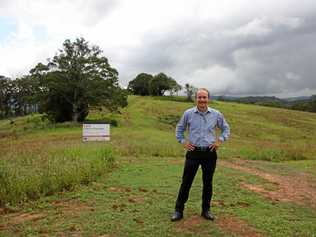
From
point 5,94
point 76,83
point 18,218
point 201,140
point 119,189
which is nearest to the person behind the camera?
point 201,140

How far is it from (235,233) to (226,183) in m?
3.99

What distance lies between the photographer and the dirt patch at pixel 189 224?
227 inches

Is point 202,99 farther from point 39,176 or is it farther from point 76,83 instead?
point 76,83

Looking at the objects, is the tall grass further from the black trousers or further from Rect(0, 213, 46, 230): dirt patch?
the black trousers

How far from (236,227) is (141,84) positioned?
80.6 metres

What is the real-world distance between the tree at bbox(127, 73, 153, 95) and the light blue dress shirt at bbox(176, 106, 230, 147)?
79.0m

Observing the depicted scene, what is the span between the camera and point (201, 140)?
6.07 metres

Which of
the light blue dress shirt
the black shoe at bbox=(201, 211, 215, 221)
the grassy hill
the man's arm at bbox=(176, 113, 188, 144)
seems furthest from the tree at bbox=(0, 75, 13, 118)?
the black shoe at bbox=(201, 211, 215, 221)

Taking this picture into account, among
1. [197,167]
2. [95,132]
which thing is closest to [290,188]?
[197,167]

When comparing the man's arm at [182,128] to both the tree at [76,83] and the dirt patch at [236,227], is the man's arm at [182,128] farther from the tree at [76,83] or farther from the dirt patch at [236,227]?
the tree at [76,83]

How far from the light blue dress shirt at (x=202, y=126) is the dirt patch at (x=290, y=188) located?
111 inches

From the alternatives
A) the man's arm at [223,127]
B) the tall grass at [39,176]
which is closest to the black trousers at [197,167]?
the man's arm at [223,127]

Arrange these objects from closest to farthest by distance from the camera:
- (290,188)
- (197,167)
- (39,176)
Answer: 1. (197,167)
2. (39,176)
3. (290,188)

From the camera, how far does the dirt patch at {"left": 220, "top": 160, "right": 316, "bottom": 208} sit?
8.25 metres
